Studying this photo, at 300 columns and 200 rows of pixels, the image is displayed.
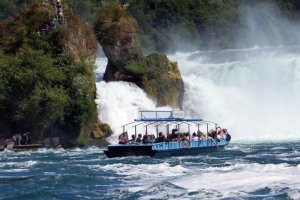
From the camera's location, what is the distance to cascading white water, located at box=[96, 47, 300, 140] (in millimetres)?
65812

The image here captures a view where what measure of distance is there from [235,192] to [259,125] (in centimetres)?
3840

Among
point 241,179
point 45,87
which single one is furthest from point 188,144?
point 241,179

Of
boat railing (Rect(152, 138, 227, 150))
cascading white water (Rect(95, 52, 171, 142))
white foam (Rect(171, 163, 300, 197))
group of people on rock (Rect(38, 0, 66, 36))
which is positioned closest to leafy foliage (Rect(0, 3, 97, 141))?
group of people on rock (Rect(38, 0, 66, 36))

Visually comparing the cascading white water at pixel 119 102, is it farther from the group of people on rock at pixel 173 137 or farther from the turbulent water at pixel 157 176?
the turbulent water at pixel 157 176

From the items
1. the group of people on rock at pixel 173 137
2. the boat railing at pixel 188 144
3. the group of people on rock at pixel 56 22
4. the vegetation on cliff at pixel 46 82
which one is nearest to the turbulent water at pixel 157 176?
the boat railing at pixel 188 144

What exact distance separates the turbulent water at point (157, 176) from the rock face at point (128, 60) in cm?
1856

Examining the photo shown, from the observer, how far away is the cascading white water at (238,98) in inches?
2591

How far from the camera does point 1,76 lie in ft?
197

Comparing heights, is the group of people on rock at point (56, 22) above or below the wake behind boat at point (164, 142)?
above

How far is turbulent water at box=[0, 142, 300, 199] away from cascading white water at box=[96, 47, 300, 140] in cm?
1519

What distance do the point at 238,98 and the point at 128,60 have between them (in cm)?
1040

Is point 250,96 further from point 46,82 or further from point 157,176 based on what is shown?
point 157,176

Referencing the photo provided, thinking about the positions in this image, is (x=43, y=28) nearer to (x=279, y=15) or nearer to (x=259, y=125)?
(x=259, y=125)

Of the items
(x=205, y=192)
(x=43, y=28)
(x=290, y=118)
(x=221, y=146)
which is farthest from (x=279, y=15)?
(x=205, y=192)
